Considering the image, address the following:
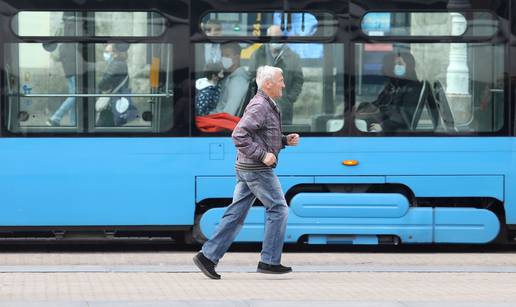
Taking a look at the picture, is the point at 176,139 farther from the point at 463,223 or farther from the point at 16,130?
the point at 463,223

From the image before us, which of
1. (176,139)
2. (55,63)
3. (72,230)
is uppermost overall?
(55,63)

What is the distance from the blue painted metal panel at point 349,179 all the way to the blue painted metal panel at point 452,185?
0.11 metres

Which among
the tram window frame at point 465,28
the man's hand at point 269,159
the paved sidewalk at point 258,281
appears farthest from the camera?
the tram window frame at point 465,28

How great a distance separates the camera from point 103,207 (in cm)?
1124

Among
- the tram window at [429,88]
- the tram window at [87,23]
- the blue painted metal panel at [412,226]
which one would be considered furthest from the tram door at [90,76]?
the tram window at [429,88]

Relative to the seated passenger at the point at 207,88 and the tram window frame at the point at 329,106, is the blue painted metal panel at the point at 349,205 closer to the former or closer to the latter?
the tram window frame at the point at 329,106

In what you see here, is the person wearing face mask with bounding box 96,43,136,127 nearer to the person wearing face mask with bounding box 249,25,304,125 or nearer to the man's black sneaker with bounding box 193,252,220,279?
the person wearing face mask with bounding box 249,25,304,125

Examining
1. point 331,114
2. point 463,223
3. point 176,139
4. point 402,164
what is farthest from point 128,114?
point 463,223

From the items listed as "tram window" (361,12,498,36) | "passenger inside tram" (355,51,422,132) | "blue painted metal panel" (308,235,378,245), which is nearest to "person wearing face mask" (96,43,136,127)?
"blue painted metal panel" (308,235,378,245)

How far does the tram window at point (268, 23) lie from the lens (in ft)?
37.2

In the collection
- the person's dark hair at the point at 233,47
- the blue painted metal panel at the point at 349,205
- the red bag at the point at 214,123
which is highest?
the person's dark hair at the point at 233,47

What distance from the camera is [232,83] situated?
37.4 feet

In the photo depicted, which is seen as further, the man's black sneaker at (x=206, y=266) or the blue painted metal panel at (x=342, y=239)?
the blue painted metal panel at (x=342, y=239)

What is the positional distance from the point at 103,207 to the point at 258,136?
104 inches
